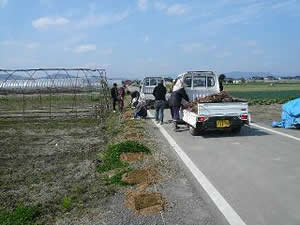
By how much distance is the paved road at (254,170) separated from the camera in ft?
18.5

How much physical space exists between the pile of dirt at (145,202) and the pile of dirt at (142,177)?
69 centimetres

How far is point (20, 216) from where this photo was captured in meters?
5.71

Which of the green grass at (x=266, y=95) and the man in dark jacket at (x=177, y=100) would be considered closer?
the man in dark jacket at (x=177, y=100)

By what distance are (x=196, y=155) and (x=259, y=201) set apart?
12.8ft

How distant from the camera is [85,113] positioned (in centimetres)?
2431

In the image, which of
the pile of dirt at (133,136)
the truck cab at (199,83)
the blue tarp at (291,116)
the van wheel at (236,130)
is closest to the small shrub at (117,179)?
the pile of dirt at (133,136)

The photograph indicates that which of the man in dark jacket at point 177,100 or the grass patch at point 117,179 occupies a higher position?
the man in dark jacket at point 177,100

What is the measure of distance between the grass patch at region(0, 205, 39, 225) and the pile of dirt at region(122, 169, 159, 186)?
200cm

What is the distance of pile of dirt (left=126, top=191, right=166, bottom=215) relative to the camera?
5.74 m

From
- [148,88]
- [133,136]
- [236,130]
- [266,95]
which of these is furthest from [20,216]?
[266,95]

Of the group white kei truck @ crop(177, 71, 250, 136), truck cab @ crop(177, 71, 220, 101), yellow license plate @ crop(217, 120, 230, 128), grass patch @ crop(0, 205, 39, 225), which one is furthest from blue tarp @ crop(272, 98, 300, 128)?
grass patch @ crop(0, 205, 39, 225)

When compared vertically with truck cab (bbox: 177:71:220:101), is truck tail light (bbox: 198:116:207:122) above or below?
below

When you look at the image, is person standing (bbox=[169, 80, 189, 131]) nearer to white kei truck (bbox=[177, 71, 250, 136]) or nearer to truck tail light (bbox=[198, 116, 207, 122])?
white kei truck (bbox=[177, 71, 250, 136])

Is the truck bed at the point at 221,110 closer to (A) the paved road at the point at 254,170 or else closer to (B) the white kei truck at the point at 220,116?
(B) the white kei truck at the point at 220,116
